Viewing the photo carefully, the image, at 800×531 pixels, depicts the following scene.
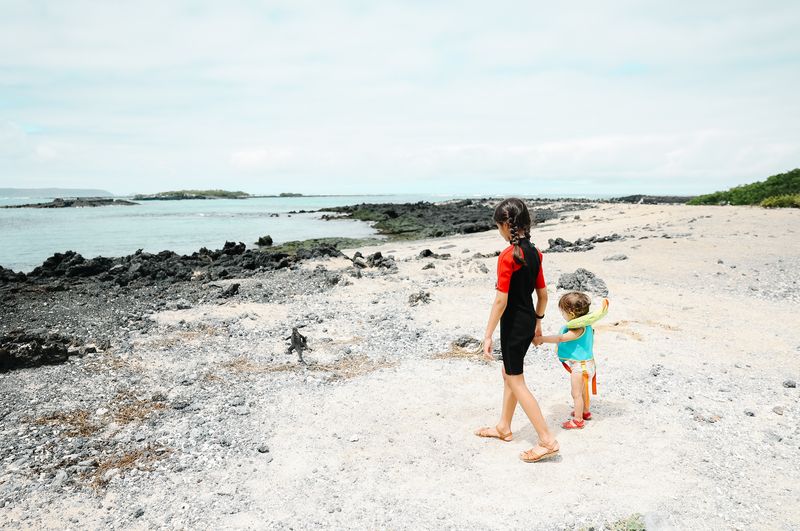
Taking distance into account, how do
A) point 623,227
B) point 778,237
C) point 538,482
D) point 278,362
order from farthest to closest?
point 623,227
point 778,237
point 278,362
point 538,482

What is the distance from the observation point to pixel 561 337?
5.78 m

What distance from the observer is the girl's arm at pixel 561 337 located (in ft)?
18.4

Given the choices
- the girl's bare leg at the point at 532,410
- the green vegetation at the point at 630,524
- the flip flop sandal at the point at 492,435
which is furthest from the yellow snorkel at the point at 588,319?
the green vegetation at the point at 630,524

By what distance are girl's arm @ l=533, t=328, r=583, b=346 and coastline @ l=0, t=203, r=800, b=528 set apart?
3.38 feet

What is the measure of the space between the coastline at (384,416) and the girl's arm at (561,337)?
3.38 feet

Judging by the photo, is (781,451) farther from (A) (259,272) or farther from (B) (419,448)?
(A) (259,272)

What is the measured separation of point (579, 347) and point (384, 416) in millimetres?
2404

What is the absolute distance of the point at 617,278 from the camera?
45.4ft

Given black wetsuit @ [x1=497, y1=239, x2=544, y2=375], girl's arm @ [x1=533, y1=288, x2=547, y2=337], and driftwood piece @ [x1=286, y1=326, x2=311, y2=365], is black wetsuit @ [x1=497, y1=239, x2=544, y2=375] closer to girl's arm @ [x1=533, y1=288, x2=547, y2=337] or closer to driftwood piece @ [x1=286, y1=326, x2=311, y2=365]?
girl's arm @ [x1=533, y1=288, x2=547, y2=337]

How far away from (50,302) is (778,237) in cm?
2152

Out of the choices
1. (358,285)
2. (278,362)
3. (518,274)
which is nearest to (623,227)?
(358,285)

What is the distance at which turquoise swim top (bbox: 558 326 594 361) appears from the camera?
19.6ft

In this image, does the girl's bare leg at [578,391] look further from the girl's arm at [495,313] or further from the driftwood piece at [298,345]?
the driftwood piece at [298,345]

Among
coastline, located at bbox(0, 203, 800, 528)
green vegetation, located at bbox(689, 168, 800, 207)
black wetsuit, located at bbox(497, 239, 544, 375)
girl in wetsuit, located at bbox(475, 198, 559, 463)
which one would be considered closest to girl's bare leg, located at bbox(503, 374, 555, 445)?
girl in wetsuit, located at bbox(475, 198, 559, 463)
